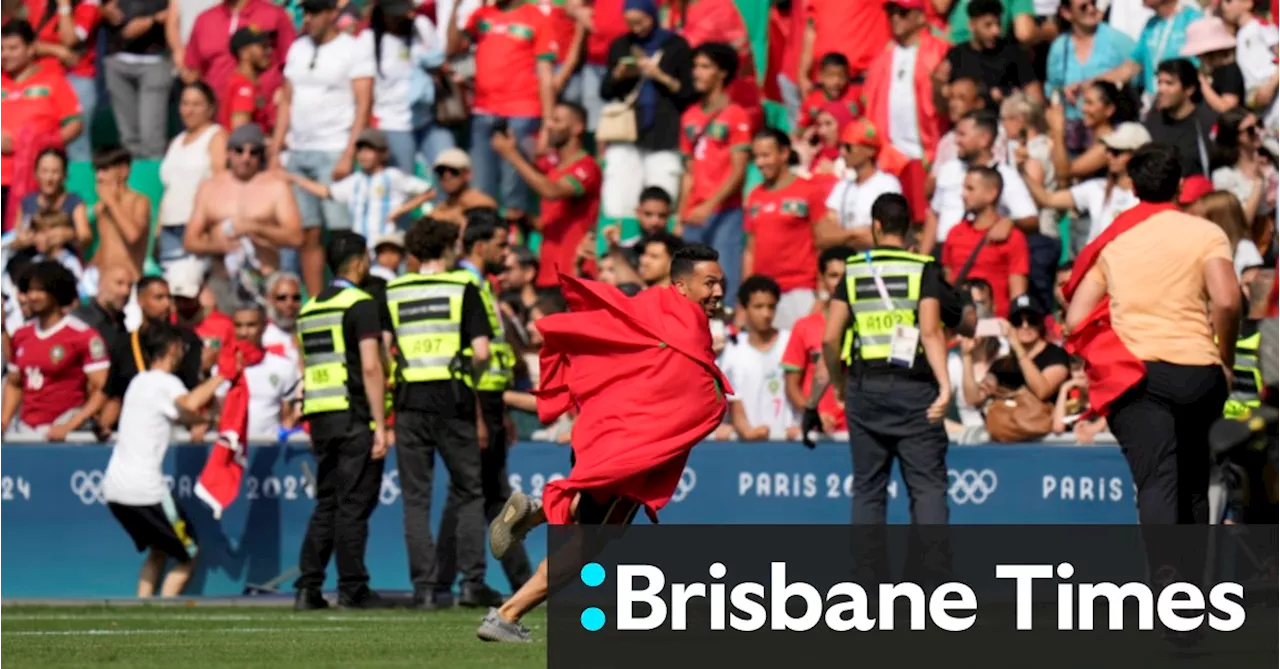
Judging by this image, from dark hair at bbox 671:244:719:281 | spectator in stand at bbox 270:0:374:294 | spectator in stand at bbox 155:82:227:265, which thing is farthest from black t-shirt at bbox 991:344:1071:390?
spectator in stand at bbox 155:82:227:265

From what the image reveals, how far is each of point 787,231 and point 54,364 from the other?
550 centimetres

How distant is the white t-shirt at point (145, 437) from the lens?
17.1 m

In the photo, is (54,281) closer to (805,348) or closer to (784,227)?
(784,227)

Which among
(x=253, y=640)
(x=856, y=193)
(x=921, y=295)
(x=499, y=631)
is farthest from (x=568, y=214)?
(x=499, y=631)

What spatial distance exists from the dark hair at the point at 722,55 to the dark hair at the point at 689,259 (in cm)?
820

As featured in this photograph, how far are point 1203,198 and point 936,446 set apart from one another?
10.4 feet

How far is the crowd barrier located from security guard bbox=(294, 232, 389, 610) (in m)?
1.78

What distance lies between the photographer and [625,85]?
20.4 metres

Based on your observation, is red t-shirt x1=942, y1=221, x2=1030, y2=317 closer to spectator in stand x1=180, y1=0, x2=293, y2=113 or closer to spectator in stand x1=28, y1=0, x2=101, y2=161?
spectator in stand x1=180, y1=0, x2=293, y2=113

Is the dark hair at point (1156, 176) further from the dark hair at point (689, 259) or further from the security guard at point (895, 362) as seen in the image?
the security guard at point (895, 362)

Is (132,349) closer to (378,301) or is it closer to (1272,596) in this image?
(378,301)

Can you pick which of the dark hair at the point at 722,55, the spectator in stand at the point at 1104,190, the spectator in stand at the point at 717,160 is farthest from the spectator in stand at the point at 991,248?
the dark hair at the point at 722,55

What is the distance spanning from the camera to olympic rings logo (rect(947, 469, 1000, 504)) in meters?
16.6

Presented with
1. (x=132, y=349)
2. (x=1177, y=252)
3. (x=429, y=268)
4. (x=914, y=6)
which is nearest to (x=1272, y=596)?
(x=1177, y=252)
